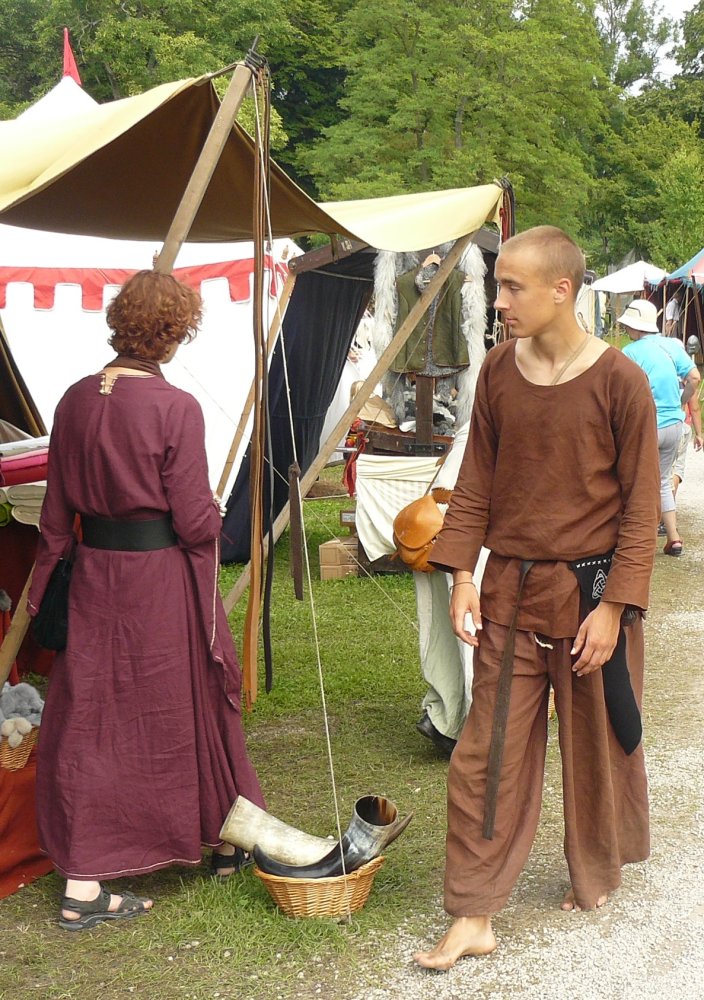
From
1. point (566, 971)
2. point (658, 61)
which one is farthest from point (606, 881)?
point (658, 61)

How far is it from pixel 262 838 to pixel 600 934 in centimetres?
94

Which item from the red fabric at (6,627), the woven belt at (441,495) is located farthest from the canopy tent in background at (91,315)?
the woven belt at (441,495)

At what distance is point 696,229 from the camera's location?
3225cm

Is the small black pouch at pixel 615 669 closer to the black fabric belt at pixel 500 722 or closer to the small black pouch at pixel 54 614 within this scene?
the black fabric belt at pixel 500 722

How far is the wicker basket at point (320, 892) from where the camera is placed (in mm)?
2906

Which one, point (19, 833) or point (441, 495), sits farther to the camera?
point (441, 495)

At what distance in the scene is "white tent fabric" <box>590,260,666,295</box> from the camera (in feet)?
78.0

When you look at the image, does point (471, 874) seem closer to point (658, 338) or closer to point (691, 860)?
point (691, 860)

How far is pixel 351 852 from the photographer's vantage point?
2.92 meters

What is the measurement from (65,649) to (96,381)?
733 millimetres

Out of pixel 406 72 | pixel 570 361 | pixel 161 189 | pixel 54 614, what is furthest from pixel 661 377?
pixel 406 72

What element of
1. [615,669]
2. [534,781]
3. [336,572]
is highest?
[615,669]

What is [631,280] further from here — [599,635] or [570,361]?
[599,635]

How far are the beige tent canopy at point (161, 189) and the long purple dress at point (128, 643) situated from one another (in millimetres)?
654
